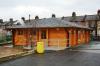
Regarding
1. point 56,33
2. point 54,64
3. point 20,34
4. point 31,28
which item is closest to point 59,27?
point 56,33

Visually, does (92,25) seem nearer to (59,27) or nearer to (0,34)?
(0,34)

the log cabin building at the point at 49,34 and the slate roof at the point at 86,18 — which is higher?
the slate roof at the point at 86,18

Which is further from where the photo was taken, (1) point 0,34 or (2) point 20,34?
(1) point 0,34

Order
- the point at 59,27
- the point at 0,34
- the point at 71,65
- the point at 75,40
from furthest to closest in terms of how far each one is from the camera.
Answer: the point at 0,34, the point at 75,40, the point at 59,27, the point at 71,65

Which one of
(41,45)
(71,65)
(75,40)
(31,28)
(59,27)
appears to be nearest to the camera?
(71,65)

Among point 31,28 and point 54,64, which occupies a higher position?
point 31,28

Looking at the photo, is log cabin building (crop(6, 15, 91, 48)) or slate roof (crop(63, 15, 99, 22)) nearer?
log cabin building (crop(6, 15, 91, 48))

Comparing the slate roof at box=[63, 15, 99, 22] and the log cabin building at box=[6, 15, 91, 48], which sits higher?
the slate roof at box=[63, 15, 99, 22]

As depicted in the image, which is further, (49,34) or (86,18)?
(86,18)

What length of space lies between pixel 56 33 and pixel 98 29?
119 feet

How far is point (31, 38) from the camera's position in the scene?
1207 inches

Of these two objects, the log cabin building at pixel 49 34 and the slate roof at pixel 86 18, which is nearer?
the log cabin building at pixel 49 34

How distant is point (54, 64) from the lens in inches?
573

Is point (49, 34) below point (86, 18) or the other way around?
below
